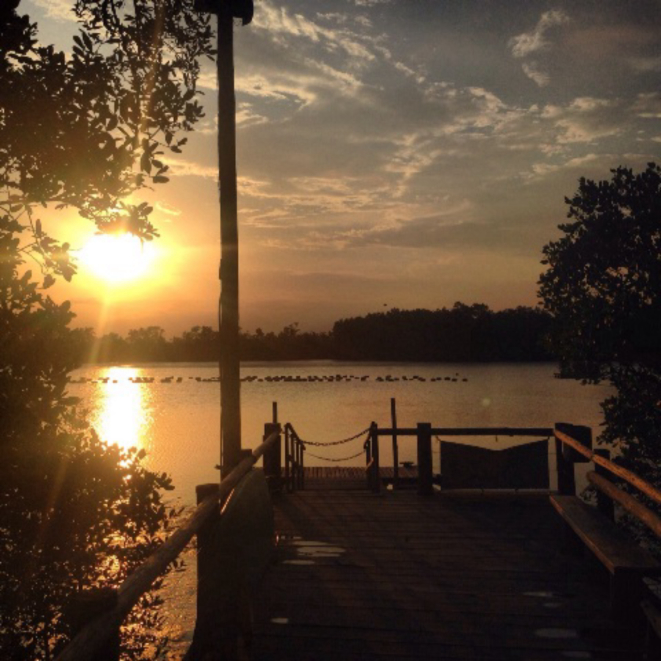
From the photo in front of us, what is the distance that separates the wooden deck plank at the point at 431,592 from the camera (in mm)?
5516

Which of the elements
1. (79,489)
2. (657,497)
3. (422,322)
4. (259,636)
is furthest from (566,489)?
(422,322)

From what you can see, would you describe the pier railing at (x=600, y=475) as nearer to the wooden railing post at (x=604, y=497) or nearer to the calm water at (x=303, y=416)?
the wooden railing post at (x=604, y=497)

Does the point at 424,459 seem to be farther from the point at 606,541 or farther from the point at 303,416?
the point at 303,416

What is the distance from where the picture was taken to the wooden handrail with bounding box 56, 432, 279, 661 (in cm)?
289

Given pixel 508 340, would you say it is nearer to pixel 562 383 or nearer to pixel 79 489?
pixel 562 383

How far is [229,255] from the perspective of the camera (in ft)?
24.6

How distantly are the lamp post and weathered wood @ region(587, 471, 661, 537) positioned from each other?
13.8 ft

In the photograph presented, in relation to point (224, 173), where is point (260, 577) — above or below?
below

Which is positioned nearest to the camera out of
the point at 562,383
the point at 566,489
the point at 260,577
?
the point at 260,577

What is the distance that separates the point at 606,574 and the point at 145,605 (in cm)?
491

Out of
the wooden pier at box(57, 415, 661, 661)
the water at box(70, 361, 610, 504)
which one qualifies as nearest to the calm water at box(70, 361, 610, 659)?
the water at box(70, 361, 610, 504)

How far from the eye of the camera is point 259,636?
225 inches

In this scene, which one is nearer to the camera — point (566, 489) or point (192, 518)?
point (192, 518)

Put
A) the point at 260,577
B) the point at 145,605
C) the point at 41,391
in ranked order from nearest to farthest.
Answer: the point at 41,391, the point at 145,605, the point at 260,577
